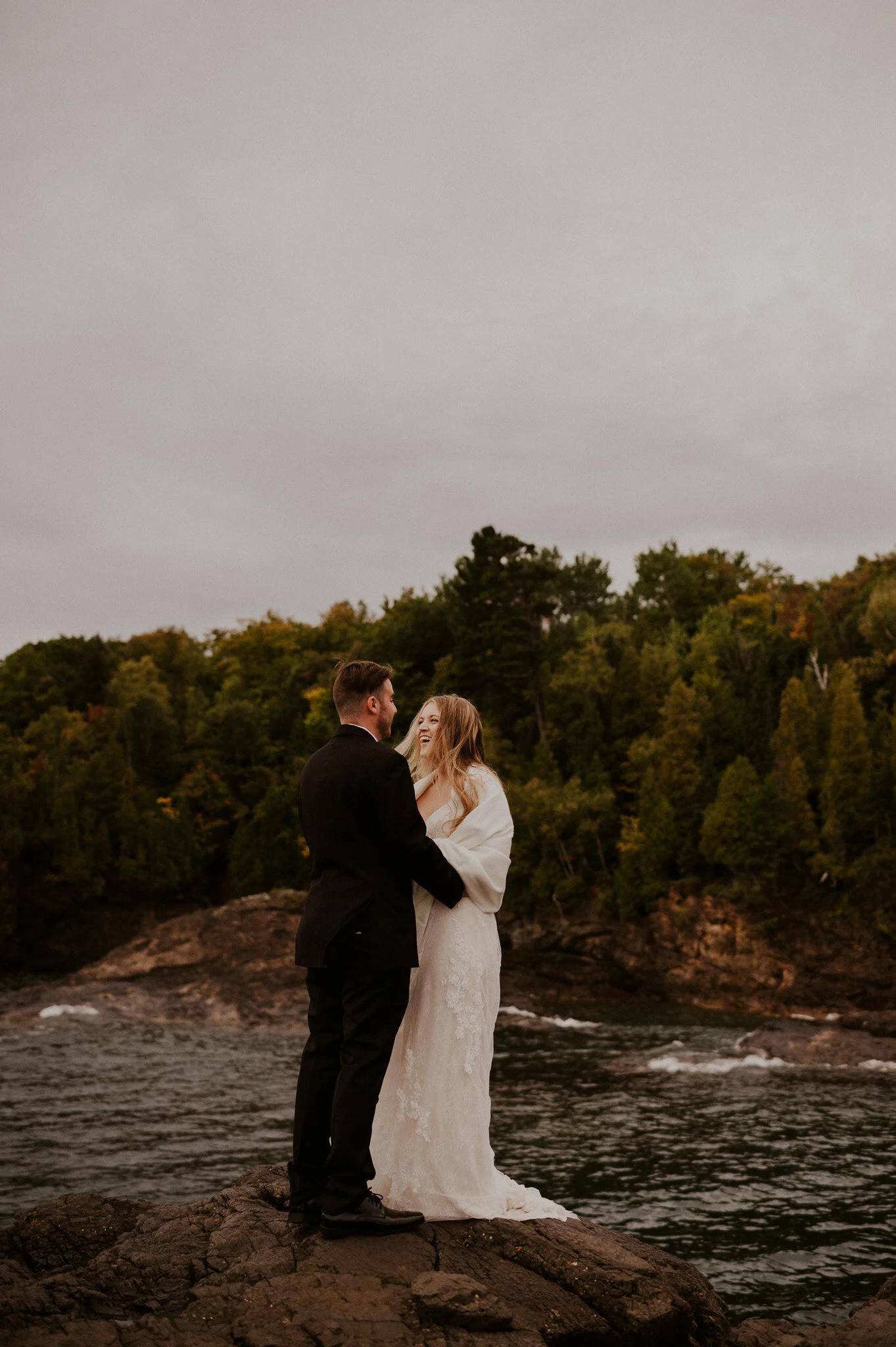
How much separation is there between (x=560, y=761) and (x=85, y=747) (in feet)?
103

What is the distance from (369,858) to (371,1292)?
2.31 metres

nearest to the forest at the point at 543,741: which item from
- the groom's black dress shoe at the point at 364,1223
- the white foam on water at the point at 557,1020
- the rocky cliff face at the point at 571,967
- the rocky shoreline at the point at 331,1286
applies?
the rocky cliff face at the point at 571,967

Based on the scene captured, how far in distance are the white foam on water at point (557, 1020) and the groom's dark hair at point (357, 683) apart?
101 feet

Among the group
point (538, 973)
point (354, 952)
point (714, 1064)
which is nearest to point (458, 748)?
point (354, 952)

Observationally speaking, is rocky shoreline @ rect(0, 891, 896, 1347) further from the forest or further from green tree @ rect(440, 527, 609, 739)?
green tree @ rect(440, 527, 609, 739)

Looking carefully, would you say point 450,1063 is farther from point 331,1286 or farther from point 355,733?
point 355,733

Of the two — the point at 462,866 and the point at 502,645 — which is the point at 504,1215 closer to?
the point at 462,866

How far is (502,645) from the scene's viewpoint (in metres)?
58.6

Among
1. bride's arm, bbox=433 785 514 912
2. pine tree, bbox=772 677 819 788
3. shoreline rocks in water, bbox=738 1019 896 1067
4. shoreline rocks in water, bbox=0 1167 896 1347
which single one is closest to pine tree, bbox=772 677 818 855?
pine tree, bbox=772 677 819 788

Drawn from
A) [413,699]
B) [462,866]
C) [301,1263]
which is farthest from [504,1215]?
[413,699]

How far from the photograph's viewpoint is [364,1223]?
20.3 feet

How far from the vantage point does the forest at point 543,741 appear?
4822 cm

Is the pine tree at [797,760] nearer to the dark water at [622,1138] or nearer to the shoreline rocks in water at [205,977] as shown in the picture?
the dark water at [622,1138]

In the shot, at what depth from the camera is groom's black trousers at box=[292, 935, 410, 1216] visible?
20.1 ft
